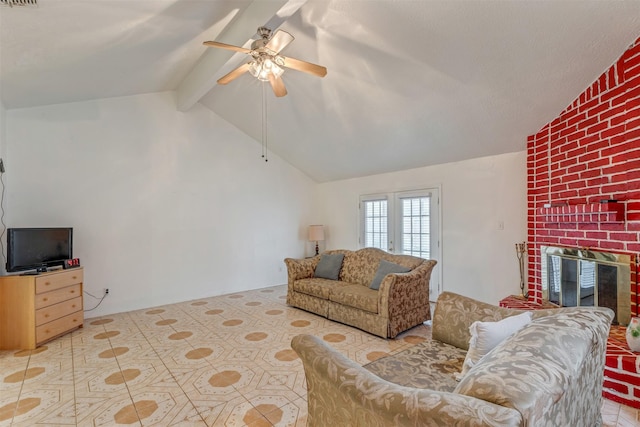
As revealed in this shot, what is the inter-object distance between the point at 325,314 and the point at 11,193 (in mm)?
4162

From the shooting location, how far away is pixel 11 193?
11.9 ft

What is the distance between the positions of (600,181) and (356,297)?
8.72ft

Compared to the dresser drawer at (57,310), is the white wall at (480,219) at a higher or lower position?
higher

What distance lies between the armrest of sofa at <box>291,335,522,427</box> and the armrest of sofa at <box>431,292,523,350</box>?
1.16m

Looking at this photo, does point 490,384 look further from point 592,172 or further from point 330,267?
point 330,267

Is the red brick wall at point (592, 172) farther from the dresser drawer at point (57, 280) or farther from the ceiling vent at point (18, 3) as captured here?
the dresser drawer at point (57, 280)

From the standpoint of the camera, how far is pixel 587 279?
2.94m

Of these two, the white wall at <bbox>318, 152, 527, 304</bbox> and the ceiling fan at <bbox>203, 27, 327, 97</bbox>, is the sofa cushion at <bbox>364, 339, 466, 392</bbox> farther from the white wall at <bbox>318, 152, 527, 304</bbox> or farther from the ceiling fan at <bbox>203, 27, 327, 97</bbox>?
the white wall at <bbox>318, 152, 527, 304</bbox>

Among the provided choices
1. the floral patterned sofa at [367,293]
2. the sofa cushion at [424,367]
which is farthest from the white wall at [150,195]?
the sofa cushion at [424,367]

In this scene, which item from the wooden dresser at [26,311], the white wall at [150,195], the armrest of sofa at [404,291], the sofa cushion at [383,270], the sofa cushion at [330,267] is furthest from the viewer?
the sofa cushion at [330,267]

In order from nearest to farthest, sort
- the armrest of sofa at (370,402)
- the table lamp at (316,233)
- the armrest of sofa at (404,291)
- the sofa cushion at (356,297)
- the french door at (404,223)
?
the armrest of sofa at (370,402), the armrest of sofa at (404,291), the sofa cushion at (356,297), the french door at (404,223), the table lamp at (316,233)

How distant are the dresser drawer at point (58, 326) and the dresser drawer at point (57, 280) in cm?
37

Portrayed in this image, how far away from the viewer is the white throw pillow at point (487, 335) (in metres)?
1.54

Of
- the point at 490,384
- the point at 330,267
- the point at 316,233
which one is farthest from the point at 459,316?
the point at 316,233
